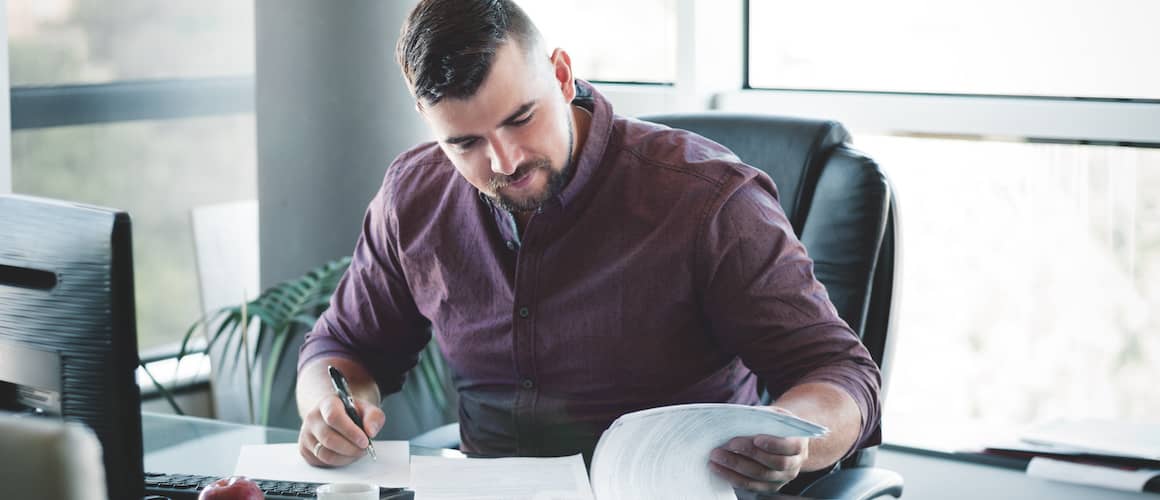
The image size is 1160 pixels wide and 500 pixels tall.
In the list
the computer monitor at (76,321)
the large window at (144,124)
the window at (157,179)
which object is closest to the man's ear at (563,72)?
the computer monitor at (76,321)

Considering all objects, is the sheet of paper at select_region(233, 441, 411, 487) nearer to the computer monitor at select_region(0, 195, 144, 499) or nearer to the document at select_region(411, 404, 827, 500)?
the document at select_region(411, 404, 827, 500)

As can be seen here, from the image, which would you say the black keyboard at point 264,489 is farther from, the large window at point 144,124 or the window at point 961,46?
the window at point 961,46

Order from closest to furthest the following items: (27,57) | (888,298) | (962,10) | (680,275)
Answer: (680,275)
(888,298)
(962,10)
(27,57)

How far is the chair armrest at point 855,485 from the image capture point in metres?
1.55

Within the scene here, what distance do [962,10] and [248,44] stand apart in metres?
1.78

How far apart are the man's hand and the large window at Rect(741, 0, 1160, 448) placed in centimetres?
114

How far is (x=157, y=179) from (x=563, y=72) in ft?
5.73

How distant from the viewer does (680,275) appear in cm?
161

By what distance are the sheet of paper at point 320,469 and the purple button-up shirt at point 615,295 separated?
236 millimetres

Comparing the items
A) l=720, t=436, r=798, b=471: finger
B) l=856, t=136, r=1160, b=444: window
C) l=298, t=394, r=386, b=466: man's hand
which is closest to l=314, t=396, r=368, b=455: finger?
l=298, t=394, r=386, b=466: man's hand

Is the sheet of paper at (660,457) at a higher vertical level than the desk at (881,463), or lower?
higher

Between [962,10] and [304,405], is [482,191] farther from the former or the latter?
[962,10]

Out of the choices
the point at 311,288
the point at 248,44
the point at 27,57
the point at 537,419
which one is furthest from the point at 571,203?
the point at 248,44

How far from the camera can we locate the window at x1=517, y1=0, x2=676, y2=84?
2842 mm
